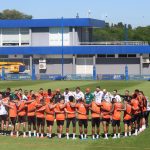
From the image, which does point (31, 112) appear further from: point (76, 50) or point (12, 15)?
point (12, 15)

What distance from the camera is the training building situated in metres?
69.0

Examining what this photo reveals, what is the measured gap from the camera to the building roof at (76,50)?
6781 cm

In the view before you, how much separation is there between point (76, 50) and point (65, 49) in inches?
57.1

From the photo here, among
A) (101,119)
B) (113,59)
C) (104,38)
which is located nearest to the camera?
(101,119)

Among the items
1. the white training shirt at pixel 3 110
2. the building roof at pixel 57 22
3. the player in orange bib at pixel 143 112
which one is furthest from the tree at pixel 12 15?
the player in orange bib at pixel 143 112

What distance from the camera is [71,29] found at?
72625 millimetres

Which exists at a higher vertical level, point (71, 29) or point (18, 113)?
point (71, 29)

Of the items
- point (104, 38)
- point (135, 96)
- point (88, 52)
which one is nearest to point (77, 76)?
point (88, 52)

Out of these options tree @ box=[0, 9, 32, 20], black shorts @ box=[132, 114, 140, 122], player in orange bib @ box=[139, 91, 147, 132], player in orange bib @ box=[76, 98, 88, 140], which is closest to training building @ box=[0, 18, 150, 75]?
player in orange bib @ box=[139, 91, 147, 132]

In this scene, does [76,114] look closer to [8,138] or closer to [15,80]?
[8,138]

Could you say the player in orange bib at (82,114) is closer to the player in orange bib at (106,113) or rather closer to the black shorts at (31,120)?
the player in orange bib at (106,113)

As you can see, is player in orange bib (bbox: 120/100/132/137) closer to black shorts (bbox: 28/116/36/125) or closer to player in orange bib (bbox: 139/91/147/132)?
player in orange bib (bbox: 139/91/147/132)

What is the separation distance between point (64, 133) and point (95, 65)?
46.4 metres

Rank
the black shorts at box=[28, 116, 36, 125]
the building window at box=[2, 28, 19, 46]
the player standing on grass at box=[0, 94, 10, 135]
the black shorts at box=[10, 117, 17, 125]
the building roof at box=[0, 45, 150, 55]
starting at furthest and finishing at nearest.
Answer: the building window at box=[2, 28, 19, 46], the building roof at box=[0, 45, 150, 55], the player standing on grass at box=[0, 94, 10, 135], the black shorts at box=[10, 117, 17, 125], the black shorts at box=[28, 116, 36, 125]
